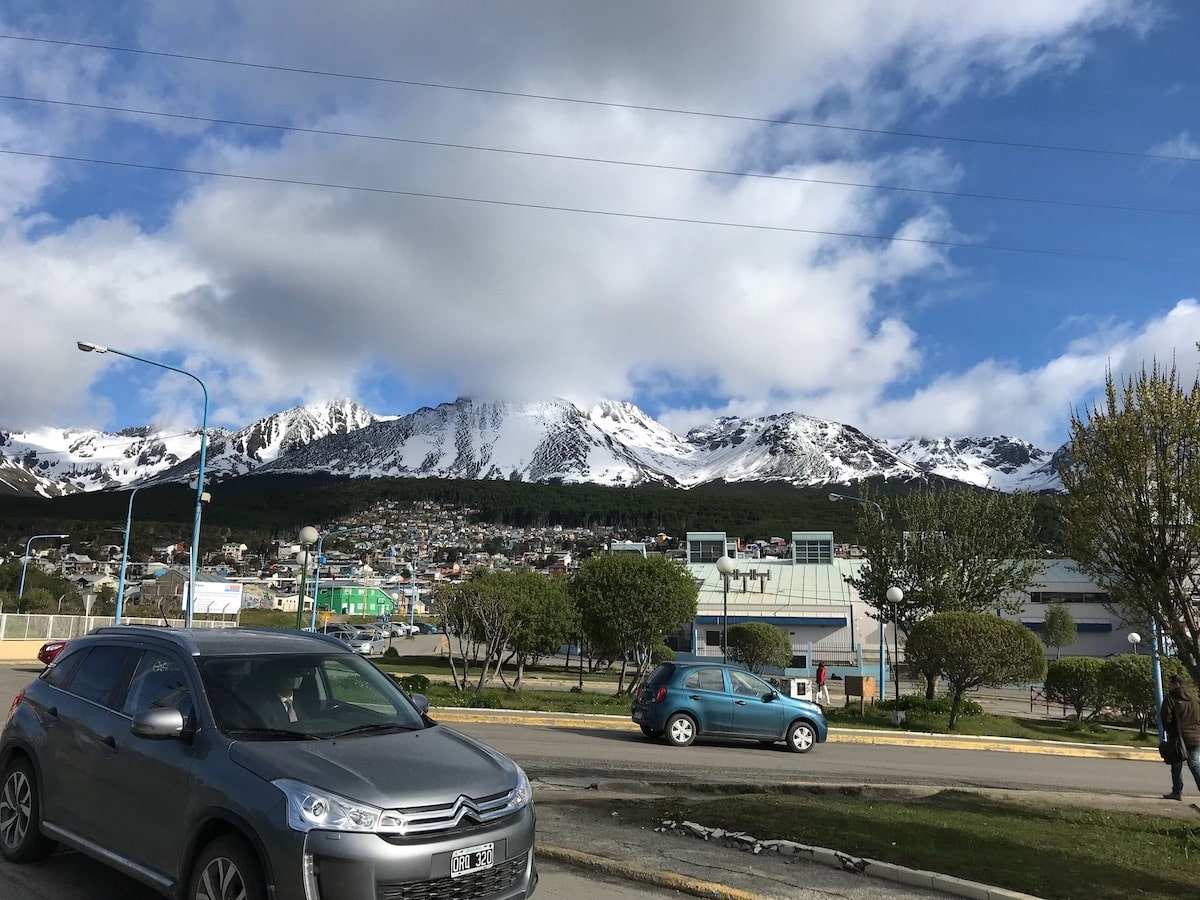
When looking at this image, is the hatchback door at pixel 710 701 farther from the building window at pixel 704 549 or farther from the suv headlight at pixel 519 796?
the building window at pixel 704 549

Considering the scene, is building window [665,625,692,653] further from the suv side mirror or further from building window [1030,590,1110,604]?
the suv side mirror

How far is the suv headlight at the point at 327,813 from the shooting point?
163 inches

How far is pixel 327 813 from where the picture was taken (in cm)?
417

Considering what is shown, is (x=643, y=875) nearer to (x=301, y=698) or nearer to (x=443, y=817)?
(x=443, y=817)

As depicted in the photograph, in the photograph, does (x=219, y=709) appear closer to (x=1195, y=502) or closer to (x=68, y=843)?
(x=68, y=843)

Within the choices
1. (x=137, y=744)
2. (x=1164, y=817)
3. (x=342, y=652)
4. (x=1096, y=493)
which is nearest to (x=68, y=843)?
(x=137, y=744)

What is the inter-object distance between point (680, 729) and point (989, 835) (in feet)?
28.2

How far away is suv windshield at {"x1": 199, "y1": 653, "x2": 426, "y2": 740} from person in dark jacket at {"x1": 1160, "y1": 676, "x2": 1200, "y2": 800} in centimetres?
1136

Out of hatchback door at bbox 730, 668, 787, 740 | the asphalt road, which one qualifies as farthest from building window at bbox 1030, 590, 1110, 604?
hatchback door at bbox 730, 668, 787, 740

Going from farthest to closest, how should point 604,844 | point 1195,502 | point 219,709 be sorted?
point 1195,502 < point 604,844 < point 219,709

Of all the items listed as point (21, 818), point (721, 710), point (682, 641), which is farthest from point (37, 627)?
point (21, 818)

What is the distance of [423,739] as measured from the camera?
519 cm

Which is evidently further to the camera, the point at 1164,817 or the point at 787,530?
the point at 787,530

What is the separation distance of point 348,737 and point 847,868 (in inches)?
159
